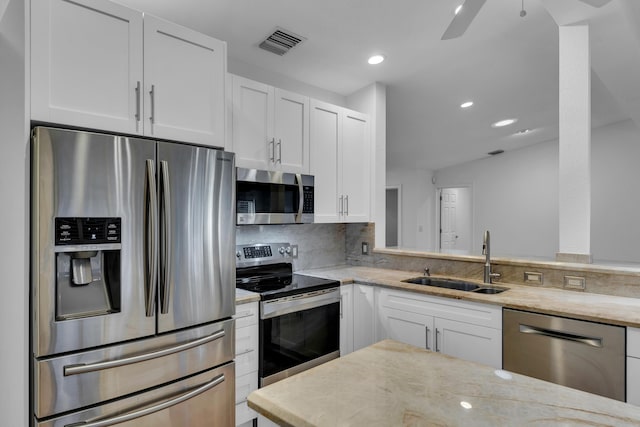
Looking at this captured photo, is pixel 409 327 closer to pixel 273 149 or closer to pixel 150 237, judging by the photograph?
pixel 273 149

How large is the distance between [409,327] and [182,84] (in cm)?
222

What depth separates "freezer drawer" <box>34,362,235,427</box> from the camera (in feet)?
5.20

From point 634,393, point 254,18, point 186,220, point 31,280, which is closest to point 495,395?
point 634,393

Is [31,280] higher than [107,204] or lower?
lower

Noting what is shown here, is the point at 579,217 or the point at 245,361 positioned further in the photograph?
the point at 579,217

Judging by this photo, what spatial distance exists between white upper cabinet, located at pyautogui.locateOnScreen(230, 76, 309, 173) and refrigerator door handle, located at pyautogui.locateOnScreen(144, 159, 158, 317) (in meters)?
0.85

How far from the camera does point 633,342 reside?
178 centimetres

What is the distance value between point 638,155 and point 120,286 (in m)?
7.66

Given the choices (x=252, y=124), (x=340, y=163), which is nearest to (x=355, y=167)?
(x=340, y=163)

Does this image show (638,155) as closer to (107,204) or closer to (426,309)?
(426,309)

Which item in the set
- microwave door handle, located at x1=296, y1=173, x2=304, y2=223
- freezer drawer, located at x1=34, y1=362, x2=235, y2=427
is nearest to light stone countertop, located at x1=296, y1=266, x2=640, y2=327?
microwave door handle, located at x1=296, y1=173, x2=304, y2=223

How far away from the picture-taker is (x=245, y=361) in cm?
224

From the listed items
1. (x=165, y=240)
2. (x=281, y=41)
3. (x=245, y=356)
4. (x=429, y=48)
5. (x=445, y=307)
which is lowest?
(x=245, y=356)

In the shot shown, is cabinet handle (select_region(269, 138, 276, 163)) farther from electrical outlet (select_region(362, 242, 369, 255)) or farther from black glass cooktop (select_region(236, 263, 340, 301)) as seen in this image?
electrical outlet (select_region(362, 242, 369, 255))
